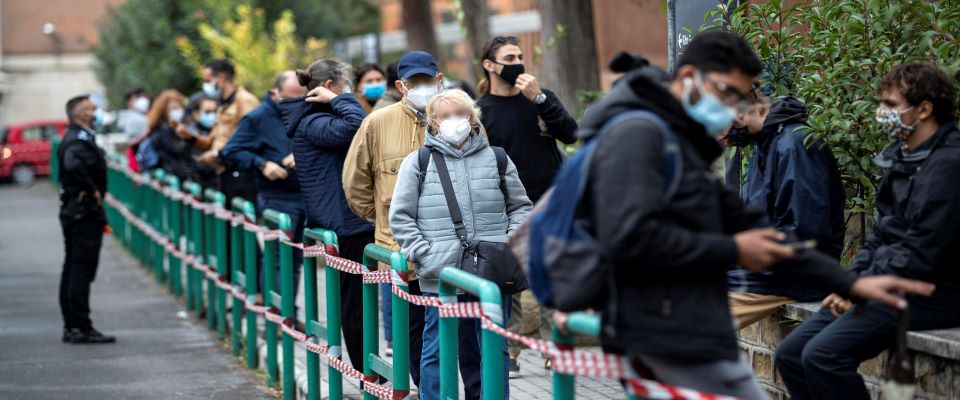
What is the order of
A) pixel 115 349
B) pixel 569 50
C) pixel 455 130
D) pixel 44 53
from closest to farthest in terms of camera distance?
pixel 455 130 < pixel 115 349 < pixel 569 50 < pixel 44 53

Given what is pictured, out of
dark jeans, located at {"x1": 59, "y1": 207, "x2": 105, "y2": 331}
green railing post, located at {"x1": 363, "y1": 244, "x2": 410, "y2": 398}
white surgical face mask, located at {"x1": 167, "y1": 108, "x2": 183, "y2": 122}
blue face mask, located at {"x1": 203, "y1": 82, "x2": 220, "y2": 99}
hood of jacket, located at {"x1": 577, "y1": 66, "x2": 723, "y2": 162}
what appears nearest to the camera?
hood of jacket, located at {"x1": 577, "y1": 66, "x2": 723, "y2": 162}

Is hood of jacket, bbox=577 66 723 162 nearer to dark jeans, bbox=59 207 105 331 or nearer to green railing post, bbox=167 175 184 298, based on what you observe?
dark jeans, bbox=59 207 105 331

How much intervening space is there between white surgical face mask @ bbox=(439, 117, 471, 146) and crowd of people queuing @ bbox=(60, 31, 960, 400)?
0.01 meters

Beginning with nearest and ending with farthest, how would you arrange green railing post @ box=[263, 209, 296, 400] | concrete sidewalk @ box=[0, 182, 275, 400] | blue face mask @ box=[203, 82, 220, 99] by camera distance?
green railing post @ box=[263, 209, 296, 400]
concrete sidewalk @ box=[0, 182, 275, 400]
blue face mask @ box=[203, 82, 220, 99]

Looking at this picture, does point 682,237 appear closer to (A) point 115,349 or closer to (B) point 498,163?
(B) point 498,163

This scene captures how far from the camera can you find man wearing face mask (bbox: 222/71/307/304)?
995cm

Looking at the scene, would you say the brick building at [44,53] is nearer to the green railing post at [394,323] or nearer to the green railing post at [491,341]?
the green railing post at [394,323]

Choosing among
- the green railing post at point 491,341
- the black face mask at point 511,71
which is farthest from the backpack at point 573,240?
the black face mask at point 511,71

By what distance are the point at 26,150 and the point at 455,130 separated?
96.1ft

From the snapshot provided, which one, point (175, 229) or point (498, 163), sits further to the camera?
point (175, 229)

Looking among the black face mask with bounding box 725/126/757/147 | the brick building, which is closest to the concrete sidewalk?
the black face mask with bounding box 725/126/757/147

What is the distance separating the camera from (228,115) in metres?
12.1

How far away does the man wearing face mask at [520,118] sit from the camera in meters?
7.66

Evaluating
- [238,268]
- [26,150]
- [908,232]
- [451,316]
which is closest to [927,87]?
[908,232]
